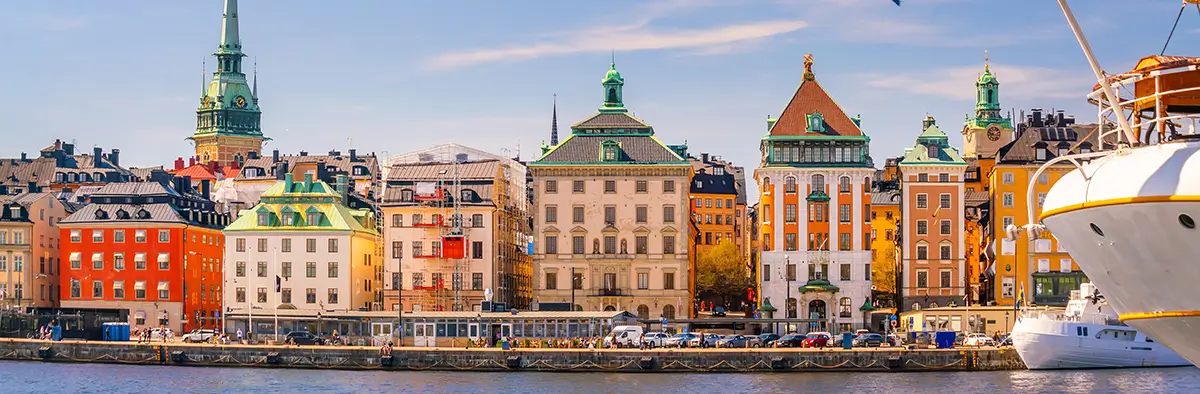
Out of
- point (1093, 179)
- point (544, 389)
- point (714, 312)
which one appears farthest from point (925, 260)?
point (1093, 179)

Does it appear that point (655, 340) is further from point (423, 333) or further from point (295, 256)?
point (295, 256)

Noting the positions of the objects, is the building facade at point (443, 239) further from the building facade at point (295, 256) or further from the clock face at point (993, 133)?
the clock face at point (993, 133)

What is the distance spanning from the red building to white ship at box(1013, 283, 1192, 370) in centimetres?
6877

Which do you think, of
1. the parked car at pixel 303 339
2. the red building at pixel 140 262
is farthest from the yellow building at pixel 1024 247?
the red building at pixel 140 262

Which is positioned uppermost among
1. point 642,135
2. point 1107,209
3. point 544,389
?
point 642,135

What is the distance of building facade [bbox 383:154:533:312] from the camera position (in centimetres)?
14088

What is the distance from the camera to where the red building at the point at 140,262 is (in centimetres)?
14812

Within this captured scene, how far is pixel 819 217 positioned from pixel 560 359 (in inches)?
1384

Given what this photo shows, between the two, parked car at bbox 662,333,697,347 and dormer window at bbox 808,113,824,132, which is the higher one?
dormer window at bbox 808,113,824,132

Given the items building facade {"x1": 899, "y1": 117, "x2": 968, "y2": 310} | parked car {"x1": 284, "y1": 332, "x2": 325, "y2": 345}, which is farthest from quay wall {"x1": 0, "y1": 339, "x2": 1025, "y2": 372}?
building facade {"x1": 899, "y1": 117, "x2": 968, "y2": 310}

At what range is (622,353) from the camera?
11100 centimetres

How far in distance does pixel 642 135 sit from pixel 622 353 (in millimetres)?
35031

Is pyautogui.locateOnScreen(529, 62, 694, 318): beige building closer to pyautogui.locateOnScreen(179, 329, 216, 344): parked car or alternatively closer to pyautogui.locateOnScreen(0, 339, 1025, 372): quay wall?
pyautogui.locateOnScreen(179, 329, 216, 344): parked car

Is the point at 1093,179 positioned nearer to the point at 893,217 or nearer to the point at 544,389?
the point at 544,389
